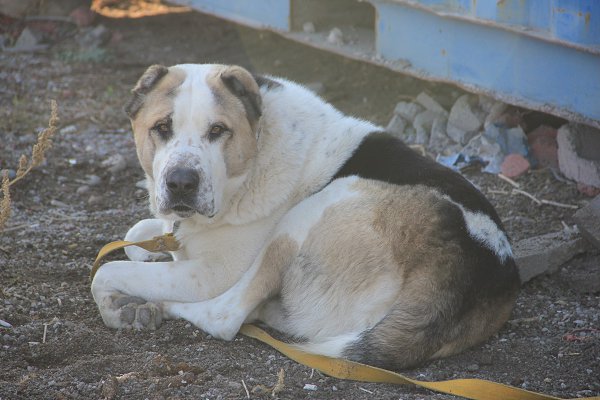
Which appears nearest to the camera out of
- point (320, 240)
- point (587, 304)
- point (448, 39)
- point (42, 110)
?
point (320, 240)

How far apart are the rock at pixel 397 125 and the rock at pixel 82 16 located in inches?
148

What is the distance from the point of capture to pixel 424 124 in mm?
6234

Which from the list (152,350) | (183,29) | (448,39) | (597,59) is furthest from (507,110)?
(183,29)

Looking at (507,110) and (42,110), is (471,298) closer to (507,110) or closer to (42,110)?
(507,110)

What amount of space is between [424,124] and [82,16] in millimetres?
4057

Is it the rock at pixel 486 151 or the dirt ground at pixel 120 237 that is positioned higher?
the rock at pixel 486 151

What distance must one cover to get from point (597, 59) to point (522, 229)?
105 cm

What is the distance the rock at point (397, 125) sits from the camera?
6.29 metres

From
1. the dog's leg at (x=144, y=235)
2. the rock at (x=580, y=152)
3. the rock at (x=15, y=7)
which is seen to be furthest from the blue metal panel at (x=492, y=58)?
the rock at (x=15, y=7)

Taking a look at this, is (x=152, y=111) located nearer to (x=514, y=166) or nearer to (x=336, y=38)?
(x=514, y=166)

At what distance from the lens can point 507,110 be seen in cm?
591

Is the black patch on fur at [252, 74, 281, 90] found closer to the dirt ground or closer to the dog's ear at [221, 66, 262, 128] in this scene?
the dog's ear at [221, 66, 262, 128]

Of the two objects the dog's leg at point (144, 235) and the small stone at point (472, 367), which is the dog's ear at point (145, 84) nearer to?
the dog's leg at point (144, 235)

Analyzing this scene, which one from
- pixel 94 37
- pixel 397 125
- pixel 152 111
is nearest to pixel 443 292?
pixel 152 111
